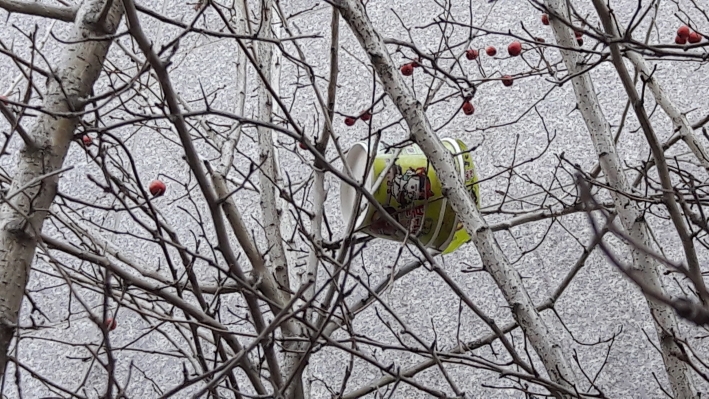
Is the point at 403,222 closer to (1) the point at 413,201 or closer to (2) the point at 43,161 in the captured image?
(1) the point at 413,201

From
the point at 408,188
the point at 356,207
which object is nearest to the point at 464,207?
the point at 356,207

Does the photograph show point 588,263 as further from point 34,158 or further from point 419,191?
point 34,158

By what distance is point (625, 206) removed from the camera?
1000mm

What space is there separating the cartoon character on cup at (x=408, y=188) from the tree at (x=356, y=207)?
44 millimetres

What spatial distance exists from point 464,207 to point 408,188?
0.79 ft

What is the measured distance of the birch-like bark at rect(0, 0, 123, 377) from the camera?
770mm

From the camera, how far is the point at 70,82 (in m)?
0.87

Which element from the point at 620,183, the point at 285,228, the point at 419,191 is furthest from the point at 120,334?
the point at 620,183

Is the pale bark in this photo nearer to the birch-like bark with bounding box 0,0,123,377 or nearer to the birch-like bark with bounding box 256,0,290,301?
the birch-like bark with bounding box 0,0,123,377

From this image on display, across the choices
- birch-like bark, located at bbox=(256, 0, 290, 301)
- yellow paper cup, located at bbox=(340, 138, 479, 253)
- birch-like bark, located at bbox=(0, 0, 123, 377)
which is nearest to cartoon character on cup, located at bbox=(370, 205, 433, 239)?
yellow paper cup, located at bbox=(340, 138, 479, 253)

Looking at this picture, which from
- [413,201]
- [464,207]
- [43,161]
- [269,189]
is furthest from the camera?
[269,189]

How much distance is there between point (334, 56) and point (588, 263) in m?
1.09

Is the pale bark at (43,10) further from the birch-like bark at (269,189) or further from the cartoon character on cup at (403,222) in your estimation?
the cartoon character on cup at (403,222)

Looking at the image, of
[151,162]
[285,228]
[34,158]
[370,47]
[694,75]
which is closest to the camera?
[34,158]
